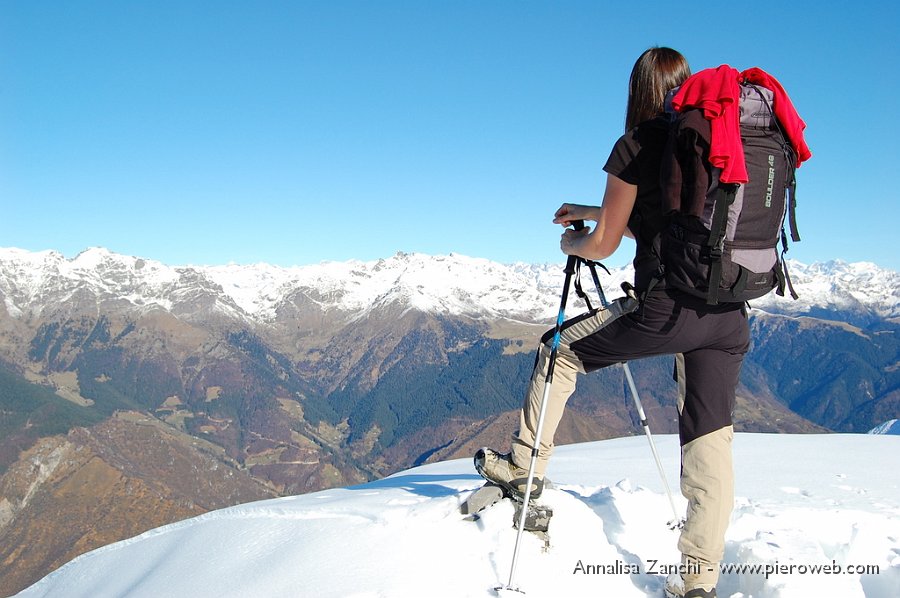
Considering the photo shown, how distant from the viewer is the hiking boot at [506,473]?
5.37 meters

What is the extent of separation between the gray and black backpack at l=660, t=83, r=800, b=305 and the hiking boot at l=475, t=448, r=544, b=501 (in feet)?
7.50

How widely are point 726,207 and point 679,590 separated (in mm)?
2854

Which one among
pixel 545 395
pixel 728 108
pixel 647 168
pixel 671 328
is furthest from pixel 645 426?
pixel 728 108

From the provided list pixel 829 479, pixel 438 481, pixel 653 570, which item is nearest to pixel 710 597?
pixel 653 570

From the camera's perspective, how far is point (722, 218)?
378cm

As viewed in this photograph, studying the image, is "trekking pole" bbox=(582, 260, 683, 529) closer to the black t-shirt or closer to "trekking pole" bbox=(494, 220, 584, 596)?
"trekking pole" bbox=(494, 220, 584, 596)

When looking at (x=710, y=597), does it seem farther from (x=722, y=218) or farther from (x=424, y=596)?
(x=722, y=218)

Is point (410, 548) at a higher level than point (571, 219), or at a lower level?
lower

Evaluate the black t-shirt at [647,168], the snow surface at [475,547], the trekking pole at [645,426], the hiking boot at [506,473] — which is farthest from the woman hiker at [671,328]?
the hiking boot at [506,473]

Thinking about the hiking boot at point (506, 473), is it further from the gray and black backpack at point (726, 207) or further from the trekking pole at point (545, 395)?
the gray and black backpack at point (726, 207)

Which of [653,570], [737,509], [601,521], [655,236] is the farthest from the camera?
[737,509]

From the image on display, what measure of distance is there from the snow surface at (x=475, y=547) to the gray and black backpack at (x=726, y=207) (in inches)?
93.8

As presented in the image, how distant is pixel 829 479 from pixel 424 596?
20.8ft

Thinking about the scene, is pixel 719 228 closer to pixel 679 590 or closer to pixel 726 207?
pixel 726 207
